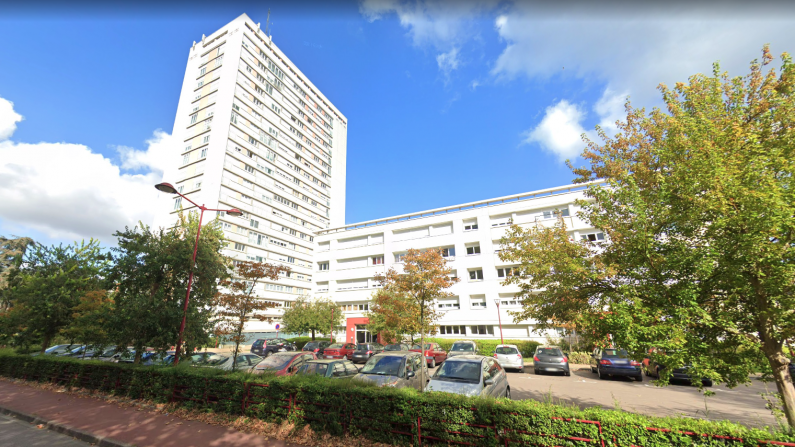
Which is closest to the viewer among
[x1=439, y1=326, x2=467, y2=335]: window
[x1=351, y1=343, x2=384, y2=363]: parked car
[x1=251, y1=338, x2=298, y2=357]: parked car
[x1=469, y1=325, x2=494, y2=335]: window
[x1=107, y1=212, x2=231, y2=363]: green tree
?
[x1=107, y1=212, x2=231, y2=363]: green tree

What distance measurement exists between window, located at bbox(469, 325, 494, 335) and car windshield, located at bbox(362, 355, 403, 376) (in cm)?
2315

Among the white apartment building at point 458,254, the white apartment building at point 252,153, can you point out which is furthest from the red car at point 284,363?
the white apartment building at point 252,153

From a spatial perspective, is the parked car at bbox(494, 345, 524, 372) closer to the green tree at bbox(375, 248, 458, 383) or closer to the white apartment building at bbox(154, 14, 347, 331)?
the green tree at bbox(375, 248, 458, 383)

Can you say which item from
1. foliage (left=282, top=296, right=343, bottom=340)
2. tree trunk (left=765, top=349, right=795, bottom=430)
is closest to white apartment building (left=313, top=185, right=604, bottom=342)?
foliage (left=282, top=296, right=343, bottom=340)

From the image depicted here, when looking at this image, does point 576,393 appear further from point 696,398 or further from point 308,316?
point 308,316

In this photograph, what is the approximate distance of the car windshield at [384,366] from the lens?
916cm

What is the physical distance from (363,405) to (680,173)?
705 centimetres

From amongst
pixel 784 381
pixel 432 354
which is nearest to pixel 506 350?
pixel 432 354

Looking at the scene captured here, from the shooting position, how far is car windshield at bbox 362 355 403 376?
9.16 m

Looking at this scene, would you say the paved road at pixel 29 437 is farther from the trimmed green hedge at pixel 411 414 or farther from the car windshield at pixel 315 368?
the car windshield at pixel 315 368

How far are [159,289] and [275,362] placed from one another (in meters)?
6.11

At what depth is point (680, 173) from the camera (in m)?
5.15

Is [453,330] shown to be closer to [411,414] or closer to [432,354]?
[432,354]

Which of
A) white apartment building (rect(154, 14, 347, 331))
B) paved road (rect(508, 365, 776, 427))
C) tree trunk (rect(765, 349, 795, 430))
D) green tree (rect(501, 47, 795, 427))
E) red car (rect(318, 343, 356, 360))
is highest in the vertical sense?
white apartment building (rect(154, 14, 347, 331))
